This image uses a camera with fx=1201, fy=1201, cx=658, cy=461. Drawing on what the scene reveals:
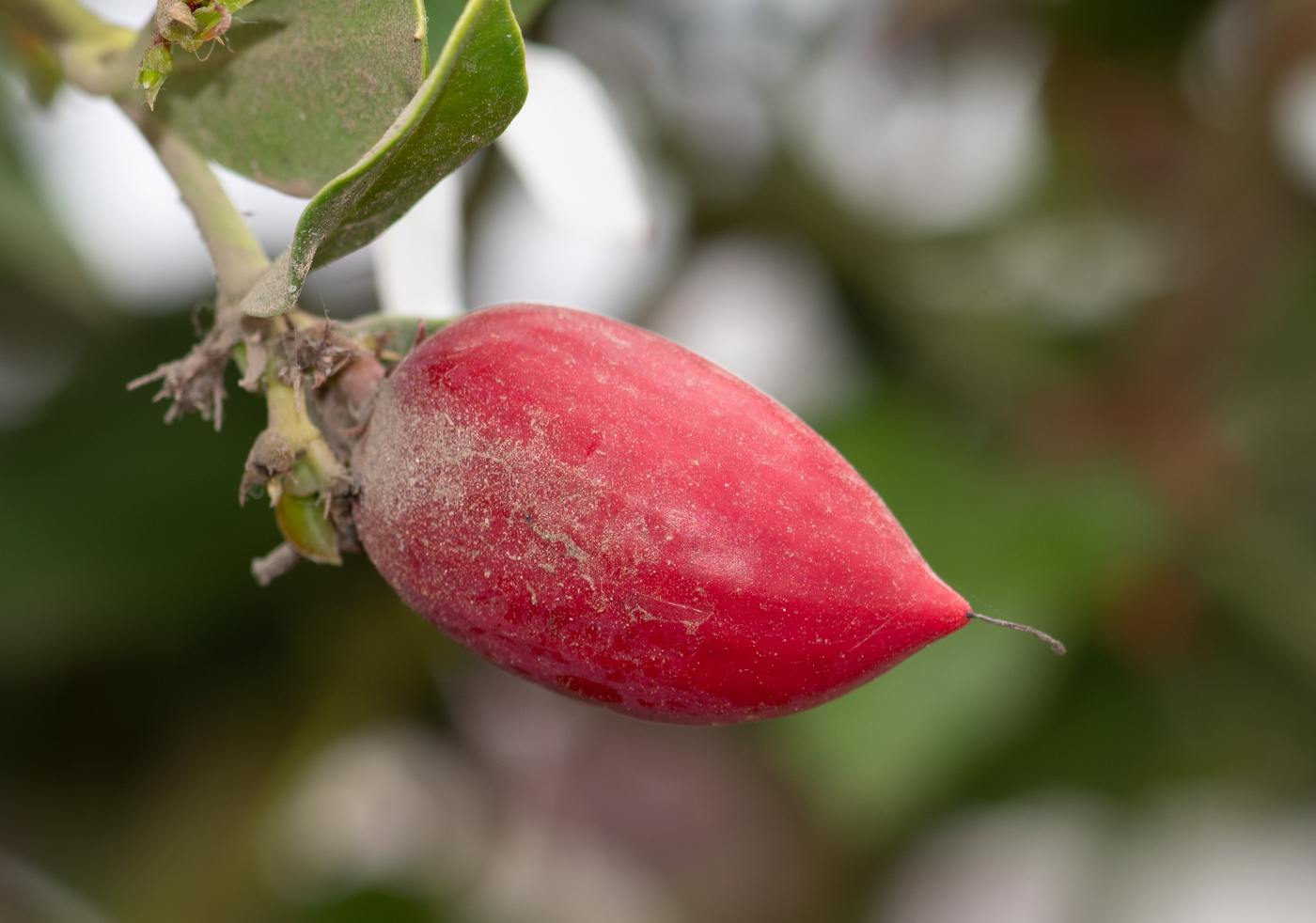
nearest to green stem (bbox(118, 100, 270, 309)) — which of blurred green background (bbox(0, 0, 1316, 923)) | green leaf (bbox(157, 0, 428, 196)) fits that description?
green leaf (bbox(157, 0, 428, 196))

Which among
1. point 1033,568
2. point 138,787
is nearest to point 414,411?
point 1033,568

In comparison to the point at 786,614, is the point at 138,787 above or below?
below

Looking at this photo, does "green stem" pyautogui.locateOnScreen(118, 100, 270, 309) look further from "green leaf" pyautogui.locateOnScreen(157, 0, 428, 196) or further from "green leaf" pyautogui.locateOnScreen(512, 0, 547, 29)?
"green leaf" pyautogui.locateOnScreen(512, 0, 547, 29)

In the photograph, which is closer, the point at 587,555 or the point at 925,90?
the point at 587,555

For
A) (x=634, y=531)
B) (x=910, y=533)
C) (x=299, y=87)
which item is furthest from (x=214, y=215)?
(x=910, y=533)

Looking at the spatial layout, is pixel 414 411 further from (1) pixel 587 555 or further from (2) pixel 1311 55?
(2) pixel 1311 55

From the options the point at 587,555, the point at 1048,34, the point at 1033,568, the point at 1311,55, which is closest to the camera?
the point at 587,555

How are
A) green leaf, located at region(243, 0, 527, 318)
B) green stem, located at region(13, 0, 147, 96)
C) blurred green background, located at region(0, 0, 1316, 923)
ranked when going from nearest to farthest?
green leaf, located at region(243, 0, 527, 318) < green stem, located at region(13, 0, 147, 96) < blurred green background, located at region(0, 0, 1316, 923)
